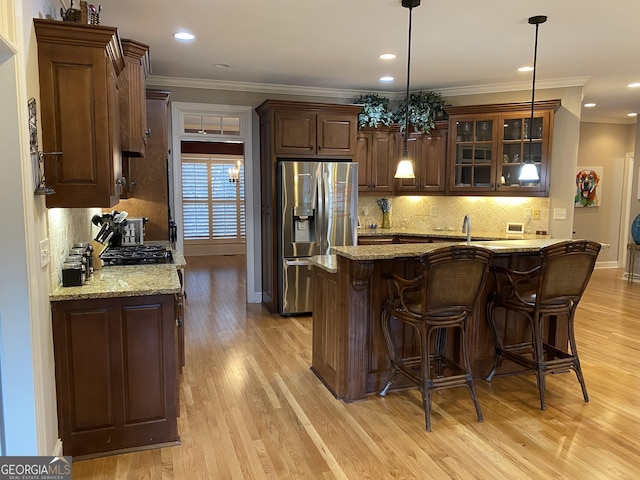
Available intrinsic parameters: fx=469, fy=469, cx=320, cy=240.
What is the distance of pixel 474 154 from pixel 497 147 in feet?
0.89

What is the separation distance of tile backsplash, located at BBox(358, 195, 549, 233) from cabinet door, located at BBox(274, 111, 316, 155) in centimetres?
125

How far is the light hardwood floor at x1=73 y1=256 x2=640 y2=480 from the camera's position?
2434 mm

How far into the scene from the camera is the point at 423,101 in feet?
18.9

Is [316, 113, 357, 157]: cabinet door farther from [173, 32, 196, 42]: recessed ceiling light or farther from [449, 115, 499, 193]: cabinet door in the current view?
[173, 32, 196, 42]: recessed ceiling light

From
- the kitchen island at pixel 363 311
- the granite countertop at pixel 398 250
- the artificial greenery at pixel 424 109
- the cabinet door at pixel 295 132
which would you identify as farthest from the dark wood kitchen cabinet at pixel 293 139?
the granite countertop at pixel 398 250

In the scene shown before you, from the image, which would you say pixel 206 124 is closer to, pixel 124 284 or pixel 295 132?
pixel 295 132

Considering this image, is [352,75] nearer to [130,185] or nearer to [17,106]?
[130,185]

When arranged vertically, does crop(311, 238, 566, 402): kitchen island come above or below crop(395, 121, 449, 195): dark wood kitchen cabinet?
below

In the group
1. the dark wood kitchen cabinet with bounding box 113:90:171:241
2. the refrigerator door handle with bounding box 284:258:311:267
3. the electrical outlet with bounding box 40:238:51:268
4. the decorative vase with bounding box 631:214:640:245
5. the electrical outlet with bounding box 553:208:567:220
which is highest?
the dark wood kitchen cabinet with bounding box 113:90:171:241

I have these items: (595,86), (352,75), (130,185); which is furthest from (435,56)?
(130,185)

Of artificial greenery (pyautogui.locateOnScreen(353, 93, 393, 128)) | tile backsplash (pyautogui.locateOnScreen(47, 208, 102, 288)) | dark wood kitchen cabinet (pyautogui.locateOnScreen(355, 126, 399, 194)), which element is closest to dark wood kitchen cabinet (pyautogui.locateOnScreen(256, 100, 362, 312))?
artificial greenery (pyautogui.locateOnScreen(353, 93, 393, 128))

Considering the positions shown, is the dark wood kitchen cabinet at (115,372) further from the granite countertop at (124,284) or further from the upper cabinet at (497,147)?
the upper cabinet at (497,147)

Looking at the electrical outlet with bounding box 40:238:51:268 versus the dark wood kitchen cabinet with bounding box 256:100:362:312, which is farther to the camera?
the dark wood kitchen cabinet with bounding box 256:100:362:312

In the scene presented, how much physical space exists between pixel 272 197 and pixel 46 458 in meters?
3.48
